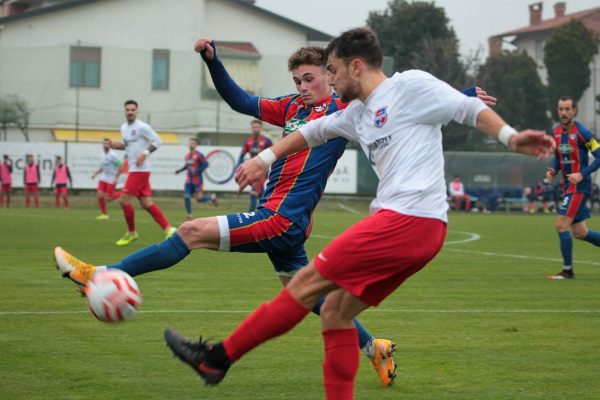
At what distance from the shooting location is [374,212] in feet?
16.3

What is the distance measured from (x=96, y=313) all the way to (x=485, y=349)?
302 centimetres

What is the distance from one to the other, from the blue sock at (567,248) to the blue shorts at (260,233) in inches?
287

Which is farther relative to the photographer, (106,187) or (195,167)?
(195,167)

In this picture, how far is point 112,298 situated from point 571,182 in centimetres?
856

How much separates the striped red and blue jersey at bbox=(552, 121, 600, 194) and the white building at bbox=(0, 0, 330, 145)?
2519cm

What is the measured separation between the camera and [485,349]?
291 inches

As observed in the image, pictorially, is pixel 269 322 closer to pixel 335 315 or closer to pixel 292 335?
pixel 335 315

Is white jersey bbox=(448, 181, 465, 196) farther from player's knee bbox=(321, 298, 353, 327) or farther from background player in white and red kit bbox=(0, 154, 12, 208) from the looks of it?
player's knee bbox=(321, 298, 353, 327)

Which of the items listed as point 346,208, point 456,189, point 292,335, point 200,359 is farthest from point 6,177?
point 200,359

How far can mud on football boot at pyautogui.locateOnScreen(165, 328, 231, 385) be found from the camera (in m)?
4.90

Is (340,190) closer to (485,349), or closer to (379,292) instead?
(485,349)

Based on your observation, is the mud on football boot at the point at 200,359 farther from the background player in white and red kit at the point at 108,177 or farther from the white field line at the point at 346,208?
the white field line at the point at 346,208

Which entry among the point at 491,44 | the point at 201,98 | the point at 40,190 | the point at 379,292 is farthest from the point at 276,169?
the point at 491,44

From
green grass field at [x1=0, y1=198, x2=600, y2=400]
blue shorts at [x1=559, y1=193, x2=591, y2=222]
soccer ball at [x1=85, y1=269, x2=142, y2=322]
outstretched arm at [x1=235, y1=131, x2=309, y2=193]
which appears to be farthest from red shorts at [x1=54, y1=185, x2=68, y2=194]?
outstretched arm at [x1=235, y1=131, x2=309, y2=193]
